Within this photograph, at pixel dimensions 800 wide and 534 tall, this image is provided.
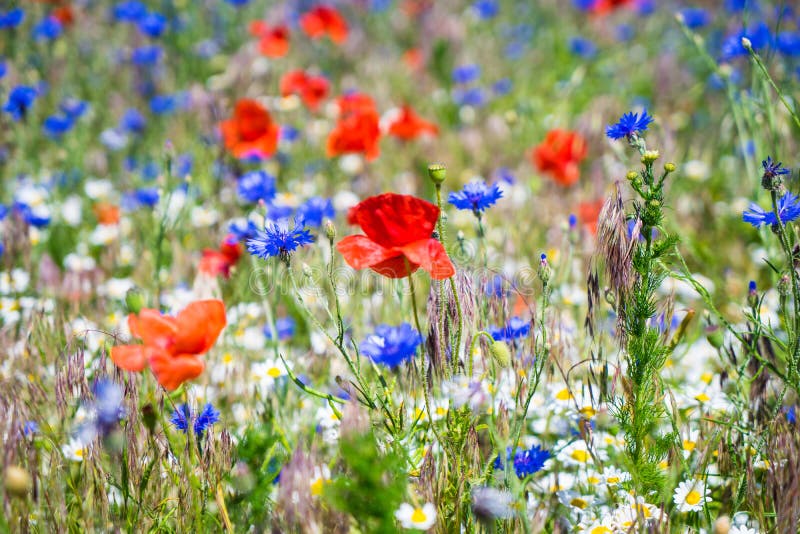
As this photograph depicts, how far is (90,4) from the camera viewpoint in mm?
5445

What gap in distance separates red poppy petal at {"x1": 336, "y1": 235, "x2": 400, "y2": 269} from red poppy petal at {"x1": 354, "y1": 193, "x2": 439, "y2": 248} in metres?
0.02

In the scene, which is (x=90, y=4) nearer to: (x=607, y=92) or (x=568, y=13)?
(x=568, y=13)

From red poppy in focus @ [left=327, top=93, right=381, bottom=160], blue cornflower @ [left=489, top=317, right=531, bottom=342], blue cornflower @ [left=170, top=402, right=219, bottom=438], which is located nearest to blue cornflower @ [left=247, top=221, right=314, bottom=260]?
blue cornflower @ [left=170, top=402, right=219, bottom=438]

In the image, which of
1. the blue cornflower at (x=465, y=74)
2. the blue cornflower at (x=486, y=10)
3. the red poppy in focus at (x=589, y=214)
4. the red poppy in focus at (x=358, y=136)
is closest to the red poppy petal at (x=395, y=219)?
the red poppy in focus at (x=358, y=136)

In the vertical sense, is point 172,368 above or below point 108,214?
below

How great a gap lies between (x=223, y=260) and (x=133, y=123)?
176 centimetres

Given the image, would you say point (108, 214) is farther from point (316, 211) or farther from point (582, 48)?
point (582, 48)

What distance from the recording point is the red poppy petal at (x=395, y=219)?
1.27 m

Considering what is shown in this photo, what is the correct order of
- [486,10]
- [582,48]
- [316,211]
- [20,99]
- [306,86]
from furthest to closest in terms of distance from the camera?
[486,10], [582,48], [306,86], [20,99], [316,211]

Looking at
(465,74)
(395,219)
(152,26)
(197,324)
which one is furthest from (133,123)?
(395,219)

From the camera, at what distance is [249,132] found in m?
2.69

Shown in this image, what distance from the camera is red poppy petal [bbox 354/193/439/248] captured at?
1.27m

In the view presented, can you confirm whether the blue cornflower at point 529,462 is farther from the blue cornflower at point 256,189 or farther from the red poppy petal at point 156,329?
the blue cornflower at point 256,189

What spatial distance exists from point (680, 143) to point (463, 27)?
188 cm
